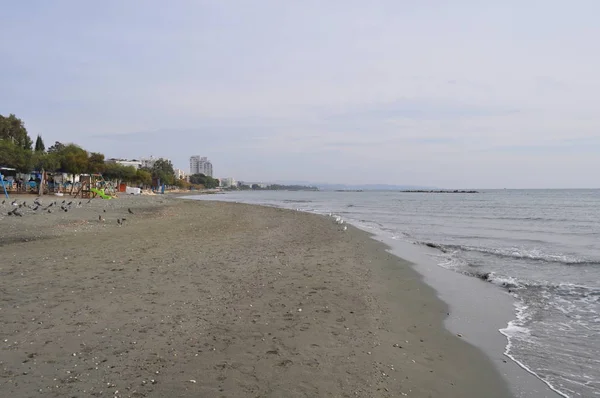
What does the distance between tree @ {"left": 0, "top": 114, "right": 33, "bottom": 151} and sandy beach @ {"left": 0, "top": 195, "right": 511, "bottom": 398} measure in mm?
63414

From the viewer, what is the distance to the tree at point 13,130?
61.3 m

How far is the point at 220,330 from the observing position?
5734 mm

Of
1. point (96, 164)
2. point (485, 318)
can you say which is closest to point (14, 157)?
point (96, 164)

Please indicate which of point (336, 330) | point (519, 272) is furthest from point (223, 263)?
point (519, 272)

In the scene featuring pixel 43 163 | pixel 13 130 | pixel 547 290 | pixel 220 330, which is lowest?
pixel 547 290

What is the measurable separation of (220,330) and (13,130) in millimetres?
75377

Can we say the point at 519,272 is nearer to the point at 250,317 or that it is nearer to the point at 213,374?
the point at 250,317

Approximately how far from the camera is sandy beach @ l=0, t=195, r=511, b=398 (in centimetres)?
429

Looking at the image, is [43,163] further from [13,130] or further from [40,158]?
[13,130]

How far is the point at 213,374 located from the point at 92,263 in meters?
6.77

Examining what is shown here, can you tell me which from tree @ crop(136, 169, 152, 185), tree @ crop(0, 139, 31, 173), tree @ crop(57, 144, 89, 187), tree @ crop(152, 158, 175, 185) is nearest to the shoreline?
tree @ crop(0, 139, 31, 173)

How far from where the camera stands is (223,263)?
35.1 ft

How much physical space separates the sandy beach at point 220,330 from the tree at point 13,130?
6341cm

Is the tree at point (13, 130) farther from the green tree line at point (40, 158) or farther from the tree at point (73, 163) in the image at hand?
the tree at point (73, 163)
